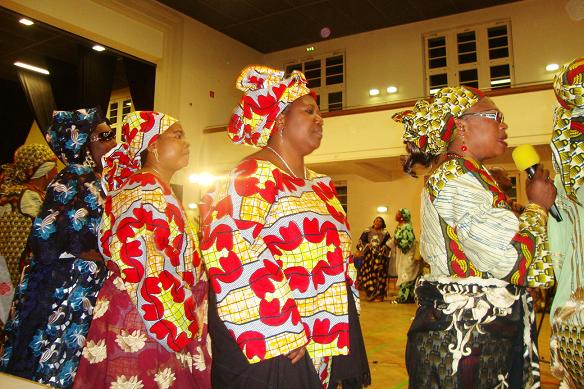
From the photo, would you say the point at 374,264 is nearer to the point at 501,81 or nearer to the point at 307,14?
the point at 501,81

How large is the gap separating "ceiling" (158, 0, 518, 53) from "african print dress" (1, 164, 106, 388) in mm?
9786

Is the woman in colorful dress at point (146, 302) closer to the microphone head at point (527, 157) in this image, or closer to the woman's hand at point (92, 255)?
the woman's hand at point (92, 255)

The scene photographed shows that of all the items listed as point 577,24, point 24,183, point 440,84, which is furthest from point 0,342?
point 577,24

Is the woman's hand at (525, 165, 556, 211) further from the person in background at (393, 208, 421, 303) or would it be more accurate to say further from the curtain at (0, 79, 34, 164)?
the curtain at (0, 79, 34, 164)

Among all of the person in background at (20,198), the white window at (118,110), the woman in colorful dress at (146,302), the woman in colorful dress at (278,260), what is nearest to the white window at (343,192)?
the white window at (118,110)

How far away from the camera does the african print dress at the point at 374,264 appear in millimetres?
8828

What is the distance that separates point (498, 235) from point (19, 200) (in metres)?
3.21

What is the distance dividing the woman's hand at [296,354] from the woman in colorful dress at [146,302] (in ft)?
2.19

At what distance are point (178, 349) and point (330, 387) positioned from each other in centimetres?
66

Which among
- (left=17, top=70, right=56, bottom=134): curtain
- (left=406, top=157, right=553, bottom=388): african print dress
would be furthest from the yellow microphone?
(left=17, top=70, right=56, bottom=134): curtain

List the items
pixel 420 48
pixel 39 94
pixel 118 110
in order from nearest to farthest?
pixel 39 94
pixel 420 48
pixel 118 110

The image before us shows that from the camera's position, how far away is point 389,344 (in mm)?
4719

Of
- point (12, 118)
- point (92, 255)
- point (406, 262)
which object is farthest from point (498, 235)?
point (12, 118)

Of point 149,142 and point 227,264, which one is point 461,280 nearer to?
point 227,264
